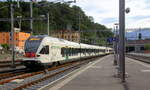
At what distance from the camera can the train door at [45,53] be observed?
68.0 feet

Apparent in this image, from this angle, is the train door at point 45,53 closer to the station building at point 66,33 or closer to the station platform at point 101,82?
the station platform at point 101,82

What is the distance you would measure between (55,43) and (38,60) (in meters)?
4.59

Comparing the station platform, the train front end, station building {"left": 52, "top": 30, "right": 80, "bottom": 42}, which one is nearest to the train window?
the train front end

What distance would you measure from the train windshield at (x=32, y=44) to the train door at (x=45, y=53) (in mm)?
589

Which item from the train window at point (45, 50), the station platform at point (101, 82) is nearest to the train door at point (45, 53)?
the train window at point (45, 50)

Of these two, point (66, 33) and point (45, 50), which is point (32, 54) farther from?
point (66, 33)

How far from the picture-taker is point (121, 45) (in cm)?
1334

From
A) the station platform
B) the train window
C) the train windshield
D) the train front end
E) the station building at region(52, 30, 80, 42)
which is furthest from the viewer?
the station building at region(52, 30, 80, 42)

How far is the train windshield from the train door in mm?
589

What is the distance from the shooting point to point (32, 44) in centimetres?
2106

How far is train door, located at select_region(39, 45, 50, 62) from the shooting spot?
2073 centimetres

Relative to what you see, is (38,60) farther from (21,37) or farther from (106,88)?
(21,37)

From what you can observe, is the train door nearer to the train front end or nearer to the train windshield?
the train front end

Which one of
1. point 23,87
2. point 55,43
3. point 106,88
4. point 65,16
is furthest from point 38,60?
point 65,16
